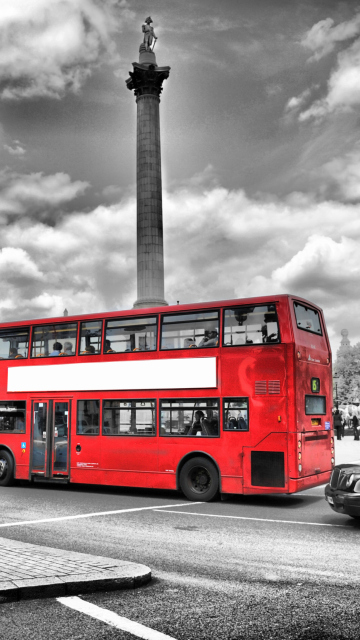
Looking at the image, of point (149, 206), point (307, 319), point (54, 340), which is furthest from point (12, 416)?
point (149, 206)

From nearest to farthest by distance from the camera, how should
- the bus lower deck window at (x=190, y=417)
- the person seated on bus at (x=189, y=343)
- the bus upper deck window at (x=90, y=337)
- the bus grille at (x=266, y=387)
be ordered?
the bus grille at (x=266, y=387) → the bus lower deck window at (x=190, y=417) → the person seated on bus at (x=189, y=343) → the bus upper deck window at (x=90, y=337)

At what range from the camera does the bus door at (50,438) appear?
14.8 m

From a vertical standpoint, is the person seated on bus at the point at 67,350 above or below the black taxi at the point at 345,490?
above

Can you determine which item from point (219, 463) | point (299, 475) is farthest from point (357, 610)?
point (219, 463)

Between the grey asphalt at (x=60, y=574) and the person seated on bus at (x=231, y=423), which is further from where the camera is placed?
the person seated on bus at (x=231, y=423)

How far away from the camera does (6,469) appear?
51.9 ft

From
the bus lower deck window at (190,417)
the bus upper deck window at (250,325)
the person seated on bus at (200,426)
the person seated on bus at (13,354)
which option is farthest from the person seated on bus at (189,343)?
the person seated on bus at (13,354)

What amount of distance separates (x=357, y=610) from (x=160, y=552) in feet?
10.3

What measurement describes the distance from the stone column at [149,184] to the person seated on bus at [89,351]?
2483cm

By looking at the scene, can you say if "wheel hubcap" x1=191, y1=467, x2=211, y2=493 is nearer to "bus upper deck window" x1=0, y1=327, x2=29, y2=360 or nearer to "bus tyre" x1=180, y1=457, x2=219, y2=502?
"bus tyre" x1=180, y1=457, x2=219, y2=502

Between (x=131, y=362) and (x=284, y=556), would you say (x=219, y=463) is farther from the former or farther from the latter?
(x=284, y=556)

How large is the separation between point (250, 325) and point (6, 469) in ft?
24.3

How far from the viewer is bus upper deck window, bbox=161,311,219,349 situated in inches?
509

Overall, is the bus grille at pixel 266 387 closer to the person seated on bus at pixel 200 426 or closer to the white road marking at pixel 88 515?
the person seated on bus at pixel 200 426
